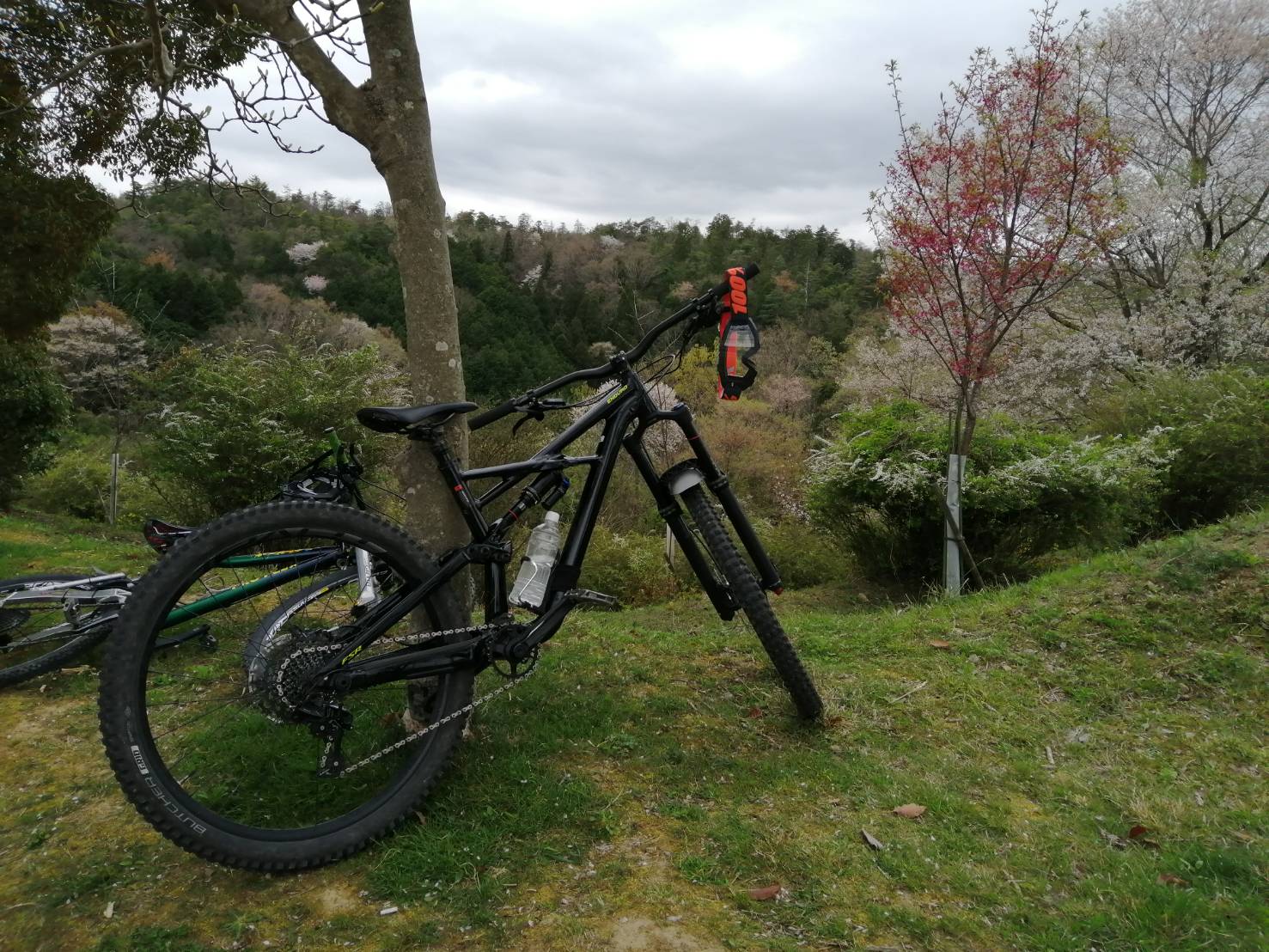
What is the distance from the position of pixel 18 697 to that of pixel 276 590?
1.64m

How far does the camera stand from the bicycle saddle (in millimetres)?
2414

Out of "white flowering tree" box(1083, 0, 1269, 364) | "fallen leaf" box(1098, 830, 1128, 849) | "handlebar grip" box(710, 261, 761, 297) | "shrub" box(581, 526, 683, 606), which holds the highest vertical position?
"white flowering tree" box(1083, 0, 1269, 364)

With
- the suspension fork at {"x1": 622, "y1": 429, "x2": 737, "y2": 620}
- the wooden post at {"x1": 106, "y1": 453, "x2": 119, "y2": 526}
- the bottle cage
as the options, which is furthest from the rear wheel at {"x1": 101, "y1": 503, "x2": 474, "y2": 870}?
the wooden post at {"x1": 106, "y1": 453, "x2": 119, "y2": 526}

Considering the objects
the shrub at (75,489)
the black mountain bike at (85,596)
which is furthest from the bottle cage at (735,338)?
the shrub at (75,489)

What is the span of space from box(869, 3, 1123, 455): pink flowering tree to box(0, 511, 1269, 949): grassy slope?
271 centimetres

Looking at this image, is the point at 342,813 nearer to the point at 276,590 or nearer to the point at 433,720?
the point at 433,720

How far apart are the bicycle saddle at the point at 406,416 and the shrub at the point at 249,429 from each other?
8.34 metres

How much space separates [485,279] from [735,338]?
38700 mm

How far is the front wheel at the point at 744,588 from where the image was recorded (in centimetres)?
291

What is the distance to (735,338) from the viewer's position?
282 cm

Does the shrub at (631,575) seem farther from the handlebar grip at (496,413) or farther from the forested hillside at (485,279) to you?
the forested hillside at (485,279)

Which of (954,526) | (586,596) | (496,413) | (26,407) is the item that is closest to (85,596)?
(496,413)

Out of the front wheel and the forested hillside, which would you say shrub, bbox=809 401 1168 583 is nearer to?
the front wheel

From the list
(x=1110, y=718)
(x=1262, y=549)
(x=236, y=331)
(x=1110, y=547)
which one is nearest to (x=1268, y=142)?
(x=1110, y=547)
